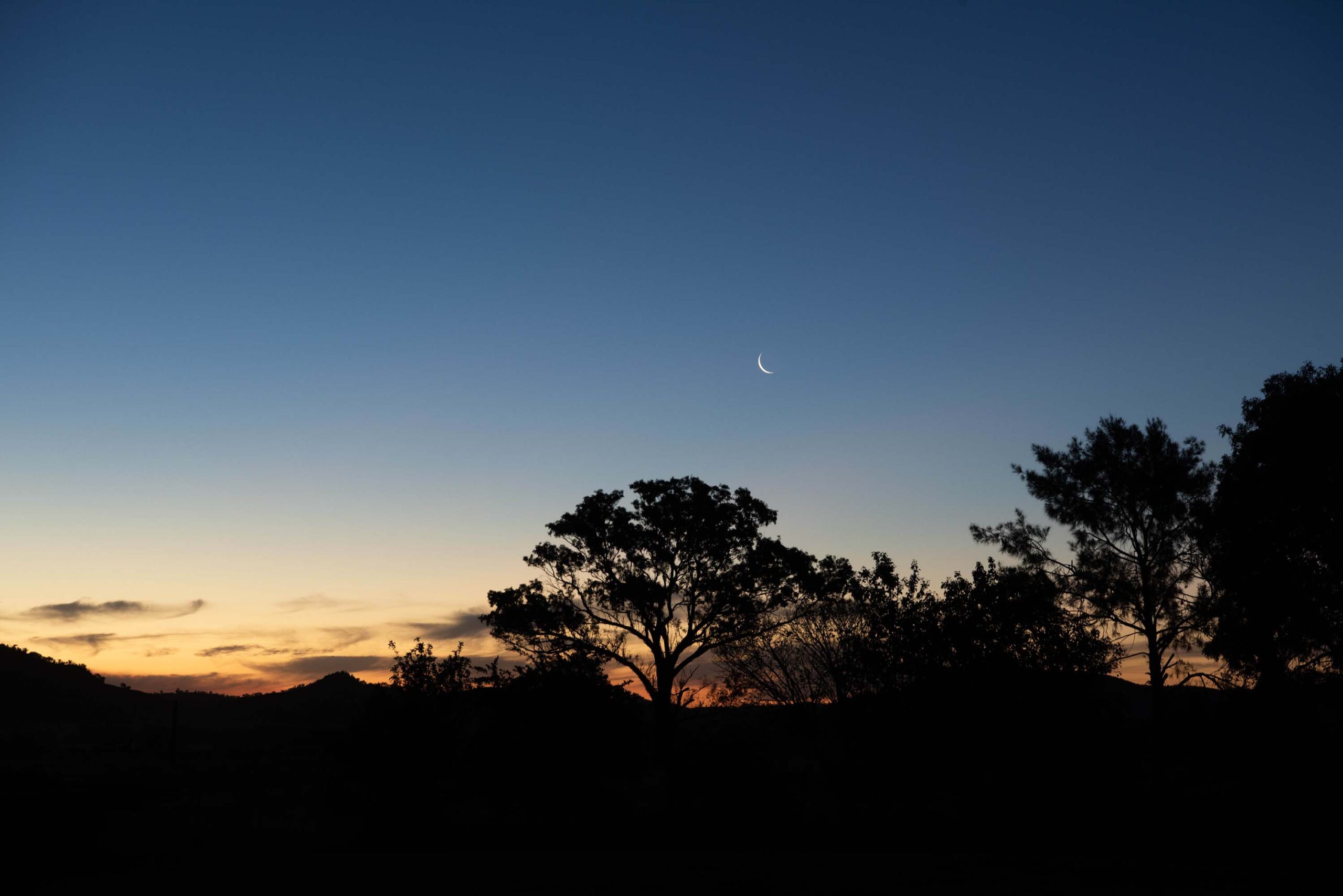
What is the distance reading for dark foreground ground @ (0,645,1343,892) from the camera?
2661cm

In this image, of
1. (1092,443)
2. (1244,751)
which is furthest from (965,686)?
(1092,443)

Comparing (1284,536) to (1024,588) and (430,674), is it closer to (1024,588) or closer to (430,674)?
(1024,588)

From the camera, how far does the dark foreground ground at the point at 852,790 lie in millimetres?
26609

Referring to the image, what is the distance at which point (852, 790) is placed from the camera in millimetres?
31781

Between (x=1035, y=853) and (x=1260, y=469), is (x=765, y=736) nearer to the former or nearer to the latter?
(x=1035, y=853)

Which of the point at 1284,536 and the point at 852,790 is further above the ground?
the point at 1284,536

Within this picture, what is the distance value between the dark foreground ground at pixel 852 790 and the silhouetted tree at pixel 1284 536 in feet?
5.65

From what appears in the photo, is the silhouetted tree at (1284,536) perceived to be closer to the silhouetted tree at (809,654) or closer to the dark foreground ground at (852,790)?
the dark foreground ground at (852,790)

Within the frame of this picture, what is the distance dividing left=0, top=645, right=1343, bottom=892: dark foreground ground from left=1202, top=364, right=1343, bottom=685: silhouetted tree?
1723 mm

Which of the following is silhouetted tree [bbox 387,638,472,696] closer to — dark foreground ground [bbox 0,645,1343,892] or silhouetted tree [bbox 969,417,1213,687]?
dark foreground ground [bbox 0,645,1343,892]

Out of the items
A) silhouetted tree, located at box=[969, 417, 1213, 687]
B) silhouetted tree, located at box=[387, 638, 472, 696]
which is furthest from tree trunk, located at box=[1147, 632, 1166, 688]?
silhouetted tree, located at box=[387, 638, 472, 696]

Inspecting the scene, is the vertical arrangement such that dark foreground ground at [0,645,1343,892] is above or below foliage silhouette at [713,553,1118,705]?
below

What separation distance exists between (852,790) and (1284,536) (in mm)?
18238

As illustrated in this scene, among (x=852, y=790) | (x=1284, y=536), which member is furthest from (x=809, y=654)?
(x=1284, y=536)
